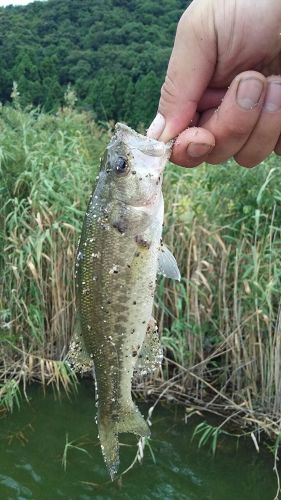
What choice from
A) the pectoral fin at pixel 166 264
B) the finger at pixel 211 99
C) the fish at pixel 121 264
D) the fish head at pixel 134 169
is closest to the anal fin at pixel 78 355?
the fish at pixel 121 264

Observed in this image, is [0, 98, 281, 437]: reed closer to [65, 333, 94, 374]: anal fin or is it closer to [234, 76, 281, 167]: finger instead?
[234, 76, 281, 167]: finger

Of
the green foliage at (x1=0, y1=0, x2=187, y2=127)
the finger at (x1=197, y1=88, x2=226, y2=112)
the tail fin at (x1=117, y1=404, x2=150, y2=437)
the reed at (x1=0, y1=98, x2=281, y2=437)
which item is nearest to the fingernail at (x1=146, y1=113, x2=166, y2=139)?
the finger at (x1=197, y1=88, x2=226, y2=112)

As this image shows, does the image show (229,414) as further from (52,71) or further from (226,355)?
(52,71)

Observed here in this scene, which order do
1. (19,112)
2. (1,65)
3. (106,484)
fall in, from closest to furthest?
(106,484) < (19,112) < (1,65)

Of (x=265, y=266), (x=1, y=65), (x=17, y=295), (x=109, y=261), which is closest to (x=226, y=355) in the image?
(x=265, y=266)

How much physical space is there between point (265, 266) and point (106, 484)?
1.92 meters

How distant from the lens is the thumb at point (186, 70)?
185 cm

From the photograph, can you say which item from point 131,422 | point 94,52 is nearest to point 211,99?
point 131,422

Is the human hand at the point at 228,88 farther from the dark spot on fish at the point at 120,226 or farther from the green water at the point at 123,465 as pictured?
the green water at the point at 123,465

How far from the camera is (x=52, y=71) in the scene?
1748 cm

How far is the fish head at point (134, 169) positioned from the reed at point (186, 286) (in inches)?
109

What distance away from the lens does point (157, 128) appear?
1872mm

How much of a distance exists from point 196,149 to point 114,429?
893 millimetres

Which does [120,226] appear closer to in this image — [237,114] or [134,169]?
[134,169]
